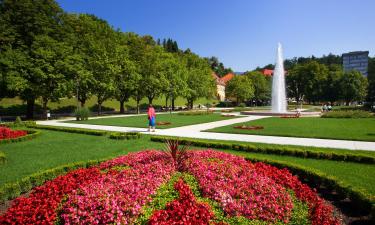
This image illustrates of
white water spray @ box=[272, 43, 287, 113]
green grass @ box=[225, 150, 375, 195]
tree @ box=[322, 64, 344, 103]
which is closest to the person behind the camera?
green grass @ box=[225, 150, 375, 195]

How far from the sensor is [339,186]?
7.54 m

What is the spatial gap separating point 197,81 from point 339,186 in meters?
52.4

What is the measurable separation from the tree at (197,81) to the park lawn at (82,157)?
38040 mm

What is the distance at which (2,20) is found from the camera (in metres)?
30.1

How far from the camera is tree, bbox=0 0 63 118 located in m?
30.5

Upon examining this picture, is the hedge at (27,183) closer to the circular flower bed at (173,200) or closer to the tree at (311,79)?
the circular flower bed at (173,200)

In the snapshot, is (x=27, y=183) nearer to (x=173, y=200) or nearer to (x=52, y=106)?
(x=173, y=200)

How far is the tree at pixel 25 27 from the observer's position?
1199 inches

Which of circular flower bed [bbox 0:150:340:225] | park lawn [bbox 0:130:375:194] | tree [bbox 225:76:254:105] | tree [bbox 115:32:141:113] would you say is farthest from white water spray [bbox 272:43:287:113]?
circular flower bed [bbox 0:150:340:225]

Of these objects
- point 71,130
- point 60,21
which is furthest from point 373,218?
point 60,21

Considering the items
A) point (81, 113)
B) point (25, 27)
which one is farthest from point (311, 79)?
point (25, 27)

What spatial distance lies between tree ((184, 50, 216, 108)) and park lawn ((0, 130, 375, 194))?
3804 centimetres

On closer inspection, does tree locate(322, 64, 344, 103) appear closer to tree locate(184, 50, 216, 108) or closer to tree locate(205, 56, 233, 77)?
tree locate(184, 50, 216, 108)

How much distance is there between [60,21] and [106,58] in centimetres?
727
